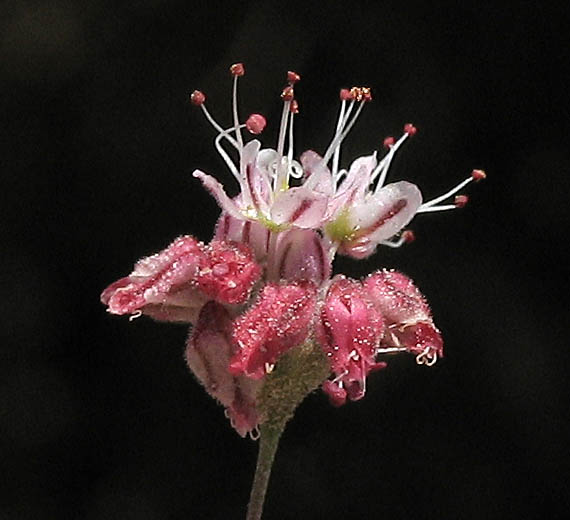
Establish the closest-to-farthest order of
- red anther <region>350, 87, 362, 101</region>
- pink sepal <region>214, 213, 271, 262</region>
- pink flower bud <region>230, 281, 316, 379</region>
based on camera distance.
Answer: pink flower bud <region>230, 281, 316, 379</region> < pink sepal <region>214, 213, 271, 262</region> < red anther <region>350, 87, 362, 101</region>

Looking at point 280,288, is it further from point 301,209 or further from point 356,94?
point 356,94

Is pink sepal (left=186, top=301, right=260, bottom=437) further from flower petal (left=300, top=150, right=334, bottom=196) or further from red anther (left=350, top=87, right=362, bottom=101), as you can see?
red anther (left=350, top=87, right=362, bottom=101)

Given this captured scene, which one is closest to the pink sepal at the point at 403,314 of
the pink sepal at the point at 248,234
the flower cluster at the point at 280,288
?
the flower cluster at the point at 280,288

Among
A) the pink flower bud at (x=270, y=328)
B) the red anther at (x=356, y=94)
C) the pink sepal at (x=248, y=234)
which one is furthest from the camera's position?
the red anther at (x=356, y=94)

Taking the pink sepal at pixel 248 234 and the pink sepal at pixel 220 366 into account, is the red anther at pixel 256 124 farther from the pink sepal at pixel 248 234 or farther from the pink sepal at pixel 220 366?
the pink sepal at pixel 220 366

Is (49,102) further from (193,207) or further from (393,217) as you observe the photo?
(393,217)

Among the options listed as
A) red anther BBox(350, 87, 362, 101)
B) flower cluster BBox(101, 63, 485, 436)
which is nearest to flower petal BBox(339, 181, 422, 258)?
flower cluster BBox(101, 63, 485, 436)

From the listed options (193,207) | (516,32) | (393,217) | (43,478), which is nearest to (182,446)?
(43,478)
